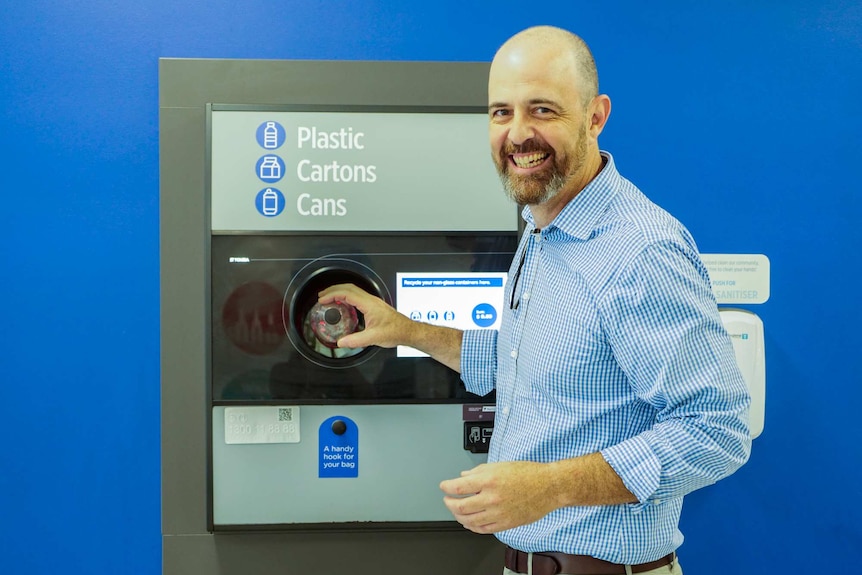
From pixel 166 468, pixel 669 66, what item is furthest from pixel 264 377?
pixel 669 66

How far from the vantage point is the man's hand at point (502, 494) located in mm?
969

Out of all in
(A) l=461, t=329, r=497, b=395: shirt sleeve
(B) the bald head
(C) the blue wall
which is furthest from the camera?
(C) the blue wall

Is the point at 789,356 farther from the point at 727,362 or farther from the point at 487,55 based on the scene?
the point at 487,55

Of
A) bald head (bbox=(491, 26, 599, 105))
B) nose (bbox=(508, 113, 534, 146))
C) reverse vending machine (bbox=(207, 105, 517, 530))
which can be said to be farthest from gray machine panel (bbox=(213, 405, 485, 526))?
bald head (bbox=(491, 26, 599, 105))

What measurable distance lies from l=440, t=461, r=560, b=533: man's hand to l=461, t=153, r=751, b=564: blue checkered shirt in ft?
0.37

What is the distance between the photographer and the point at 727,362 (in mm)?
1027

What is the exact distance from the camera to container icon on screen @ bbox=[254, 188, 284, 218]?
56.2 inches

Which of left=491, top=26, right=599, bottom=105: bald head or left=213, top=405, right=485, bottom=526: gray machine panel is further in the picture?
left=213, top=405, right=485, bottom=526: gray machine panel

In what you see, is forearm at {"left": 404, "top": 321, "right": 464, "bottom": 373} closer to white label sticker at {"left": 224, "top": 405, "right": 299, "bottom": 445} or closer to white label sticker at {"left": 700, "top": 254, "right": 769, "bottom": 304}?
white label sticker at {"left": 224, "top": 405, "right": 299, "bottom": 445}

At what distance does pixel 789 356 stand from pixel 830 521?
43 centimetres

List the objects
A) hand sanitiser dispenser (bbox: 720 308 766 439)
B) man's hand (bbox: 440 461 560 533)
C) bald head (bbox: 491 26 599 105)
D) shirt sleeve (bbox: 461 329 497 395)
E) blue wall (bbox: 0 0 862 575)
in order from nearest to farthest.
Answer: man's hand (bbox: 440 461 560 533) → bald head (bbox: 491 26 599 105) → shirt sleeve (bbox: 461 329 497 395) → blue wall (bbox: 0 0 862 575) → hand sanitiser dispenser (bbox: 720 308 766 439)

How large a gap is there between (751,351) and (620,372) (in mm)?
728

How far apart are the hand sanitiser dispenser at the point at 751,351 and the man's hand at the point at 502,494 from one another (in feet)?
2.86

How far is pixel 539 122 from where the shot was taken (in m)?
1.14
